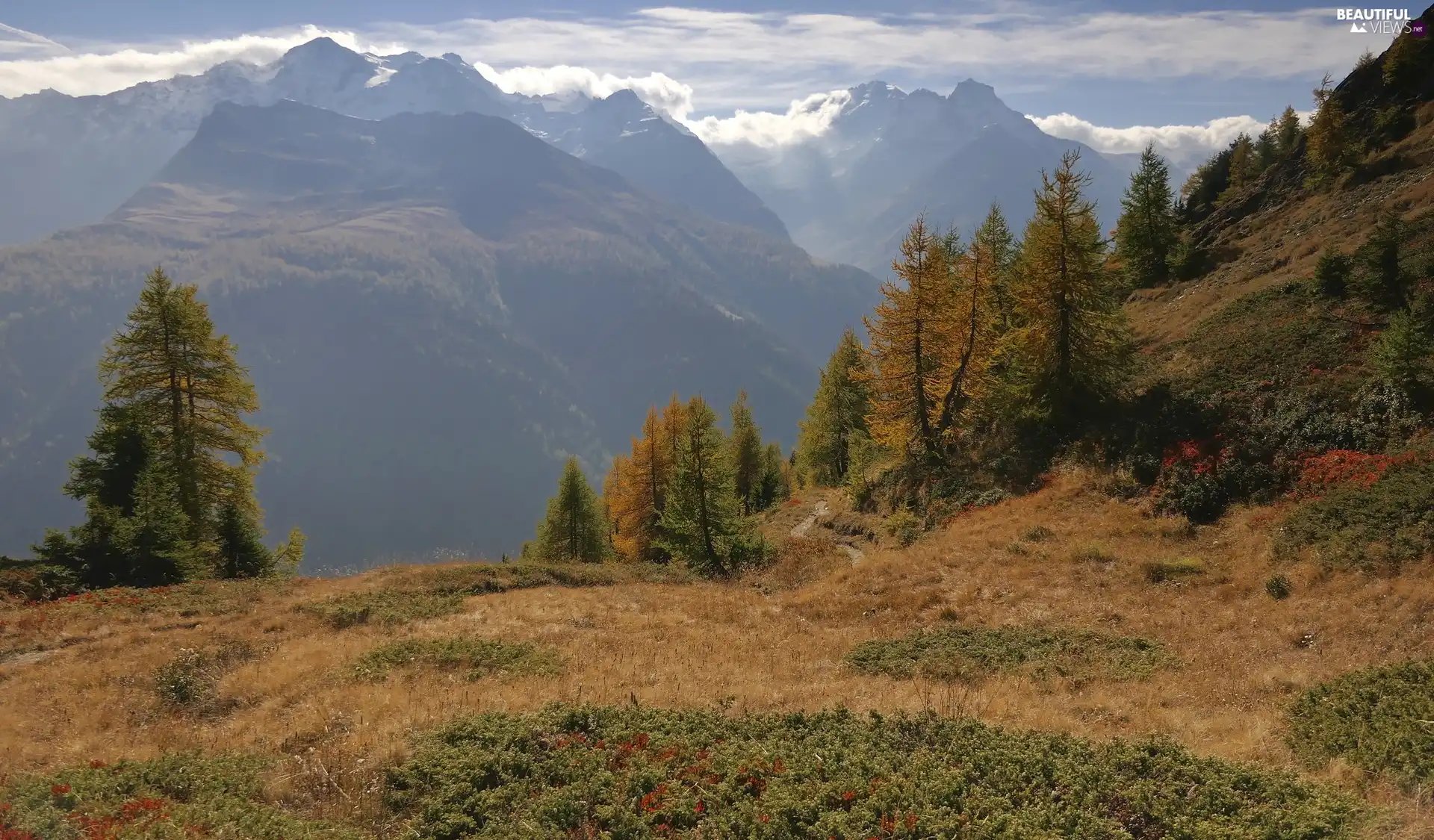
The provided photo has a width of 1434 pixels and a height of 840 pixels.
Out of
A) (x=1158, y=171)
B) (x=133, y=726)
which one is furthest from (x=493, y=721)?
(x=1158, y=171)

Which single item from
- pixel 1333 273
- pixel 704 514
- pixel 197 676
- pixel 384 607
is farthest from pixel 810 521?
pixel 197 676

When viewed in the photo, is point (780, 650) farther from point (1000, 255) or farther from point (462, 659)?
point (1000, 255)

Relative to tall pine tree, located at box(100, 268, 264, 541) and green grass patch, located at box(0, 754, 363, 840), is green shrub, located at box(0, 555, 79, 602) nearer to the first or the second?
tall pine tree, located at box(100, 268, 264, 541)

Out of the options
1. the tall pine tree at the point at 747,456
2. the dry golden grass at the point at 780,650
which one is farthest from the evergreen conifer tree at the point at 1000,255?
the tall pine tree at the point at 747,456

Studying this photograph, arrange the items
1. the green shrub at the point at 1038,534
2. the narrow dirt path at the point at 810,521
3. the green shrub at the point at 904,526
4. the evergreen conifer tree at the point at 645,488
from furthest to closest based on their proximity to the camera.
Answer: the evergreen conifer tree at the point at 645,488, the narrow dirt path at the point at 810,521, the green shrub at the point at 904,526, the green shrub at the point at 1038,534

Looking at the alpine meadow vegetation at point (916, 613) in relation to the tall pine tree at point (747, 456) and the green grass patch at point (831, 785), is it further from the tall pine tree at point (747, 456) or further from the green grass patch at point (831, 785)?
the tall pine tree at point (747, 456)

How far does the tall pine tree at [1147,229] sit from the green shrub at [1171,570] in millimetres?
37602

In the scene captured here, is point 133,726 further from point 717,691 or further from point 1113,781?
point 1113,781

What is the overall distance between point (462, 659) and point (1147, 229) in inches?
2217

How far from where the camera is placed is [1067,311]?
30172 millimetres

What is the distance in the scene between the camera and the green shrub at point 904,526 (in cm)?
2934

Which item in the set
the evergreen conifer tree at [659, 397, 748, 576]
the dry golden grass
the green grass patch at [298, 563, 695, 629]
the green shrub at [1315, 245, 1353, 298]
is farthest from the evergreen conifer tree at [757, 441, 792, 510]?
the green shrub at [1315, 245, 1353, 298]

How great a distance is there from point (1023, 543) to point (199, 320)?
34.3 meters

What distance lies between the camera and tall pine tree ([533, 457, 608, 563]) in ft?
168
